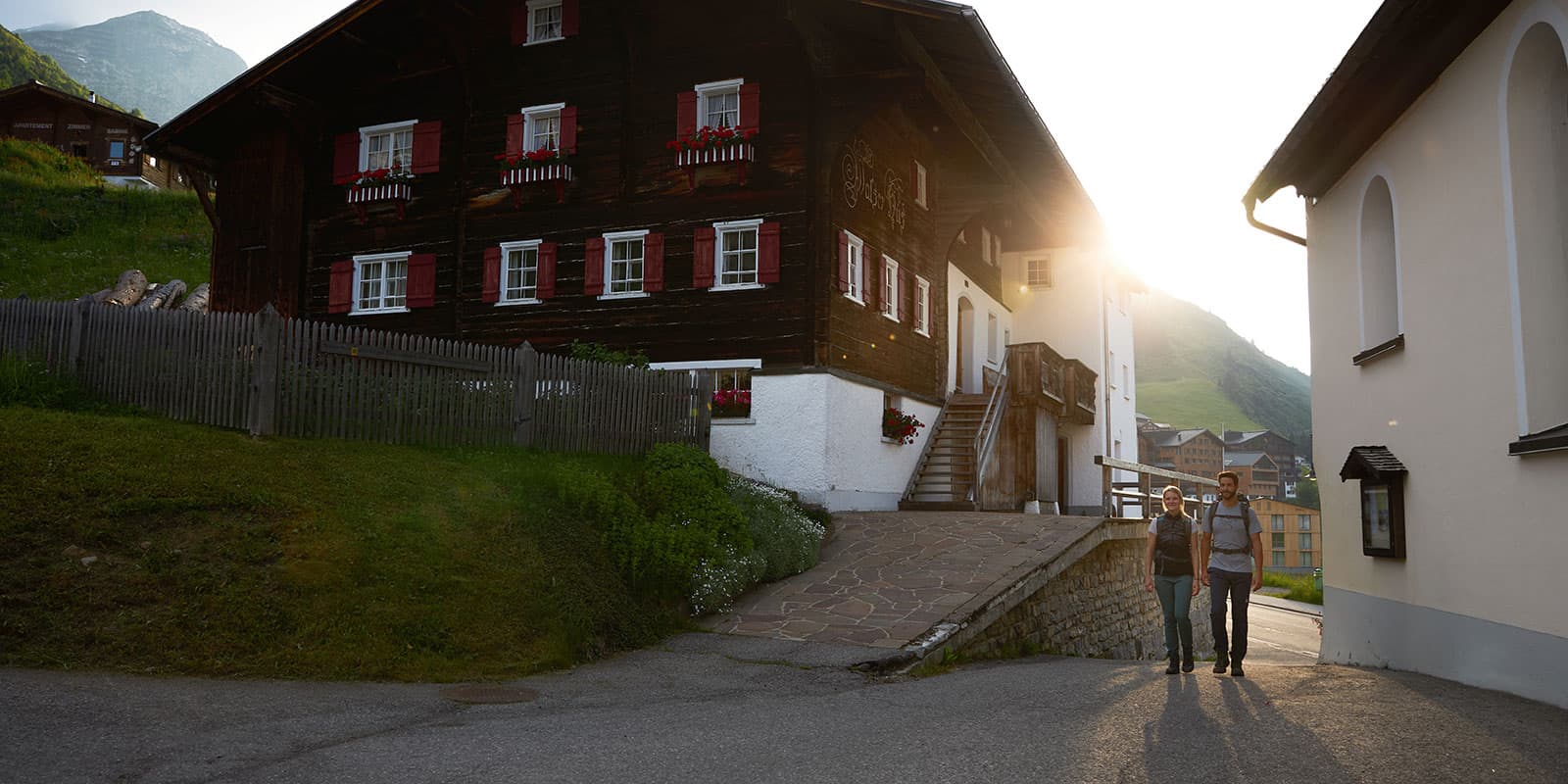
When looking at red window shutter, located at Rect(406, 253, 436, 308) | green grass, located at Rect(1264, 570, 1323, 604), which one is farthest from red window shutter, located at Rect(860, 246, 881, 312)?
green grass, located at Rect(1264, 570, 1323, 604)

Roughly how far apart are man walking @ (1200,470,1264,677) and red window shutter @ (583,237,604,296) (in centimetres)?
1295

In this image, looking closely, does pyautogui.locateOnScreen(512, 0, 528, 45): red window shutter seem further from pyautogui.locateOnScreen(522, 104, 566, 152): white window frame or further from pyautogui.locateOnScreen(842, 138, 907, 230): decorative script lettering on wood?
pyautogui.locateOnScreen(842, 138, 907, 230): decorative script lettering on wood

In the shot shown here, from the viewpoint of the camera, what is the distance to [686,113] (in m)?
19.7

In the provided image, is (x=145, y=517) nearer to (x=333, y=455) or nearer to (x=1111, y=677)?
(x=333, y=455)

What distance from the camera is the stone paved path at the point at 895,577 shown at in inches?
428

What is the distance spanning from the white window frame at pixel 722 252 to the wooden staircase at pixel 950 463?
5.01m

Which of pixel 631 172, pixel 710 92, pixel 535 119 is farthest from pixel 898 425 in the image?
pixel 535 119

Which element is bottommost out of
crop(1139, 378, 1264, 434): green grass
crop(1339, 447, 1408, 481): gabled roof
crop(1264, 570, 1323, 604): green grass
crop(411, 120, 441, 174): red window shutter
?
crop(1264, 570, 1323, 604): green grass

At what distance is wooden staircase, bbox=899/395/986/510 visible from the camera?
2102 centimetres

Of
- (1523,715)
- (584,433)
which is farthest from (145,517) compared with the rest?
(1523,715)

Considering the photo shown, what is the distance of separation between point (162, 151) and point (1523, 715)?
25.5m

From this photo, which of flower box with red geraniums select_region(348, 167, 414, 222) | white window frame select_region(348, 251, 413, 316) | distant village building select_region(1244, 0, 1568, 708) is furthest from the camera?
white window frame select_region(348, 251, 413, 316)

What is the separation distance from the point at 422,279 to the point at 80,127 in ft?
149

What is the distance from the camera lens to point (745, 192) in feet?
63.2
